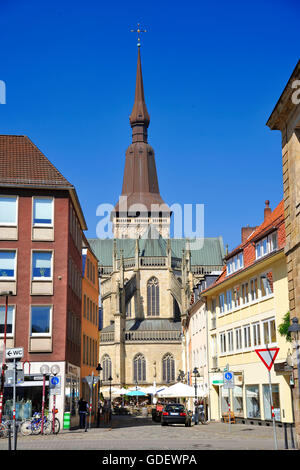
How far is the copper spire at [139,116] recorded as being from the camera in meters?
135

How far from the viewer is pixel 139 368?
87688 mm

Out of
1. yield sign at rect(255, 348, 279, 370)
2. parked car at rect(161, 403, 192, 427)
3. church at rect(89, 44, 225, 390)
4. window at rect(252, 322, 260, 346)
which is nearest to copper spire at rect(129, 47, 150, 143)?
church at rect(89, 44, 225, 390)

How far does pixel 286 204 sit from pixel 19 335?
52.5ft

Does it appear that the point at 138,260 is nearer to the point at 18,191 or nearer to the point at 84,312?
the point at 84,312

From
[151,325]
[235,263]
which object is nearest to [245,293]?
[235,263]

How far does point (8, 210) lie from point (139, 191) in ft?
317

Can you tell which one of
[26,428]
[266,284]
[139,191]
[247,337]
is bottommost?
[26,428]

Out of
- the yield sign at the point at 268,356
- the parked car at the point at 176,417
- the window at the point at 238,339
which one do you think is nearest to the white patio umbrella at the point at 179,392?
the parked car at the point at 176,417

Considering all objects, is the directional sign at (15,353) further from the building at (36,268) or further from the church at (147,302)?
the church at (147,302)

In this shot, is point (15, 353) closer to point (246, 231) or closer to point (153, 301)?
point (246, 231)

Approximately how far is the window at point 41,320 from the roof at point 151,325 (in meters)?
58.7
